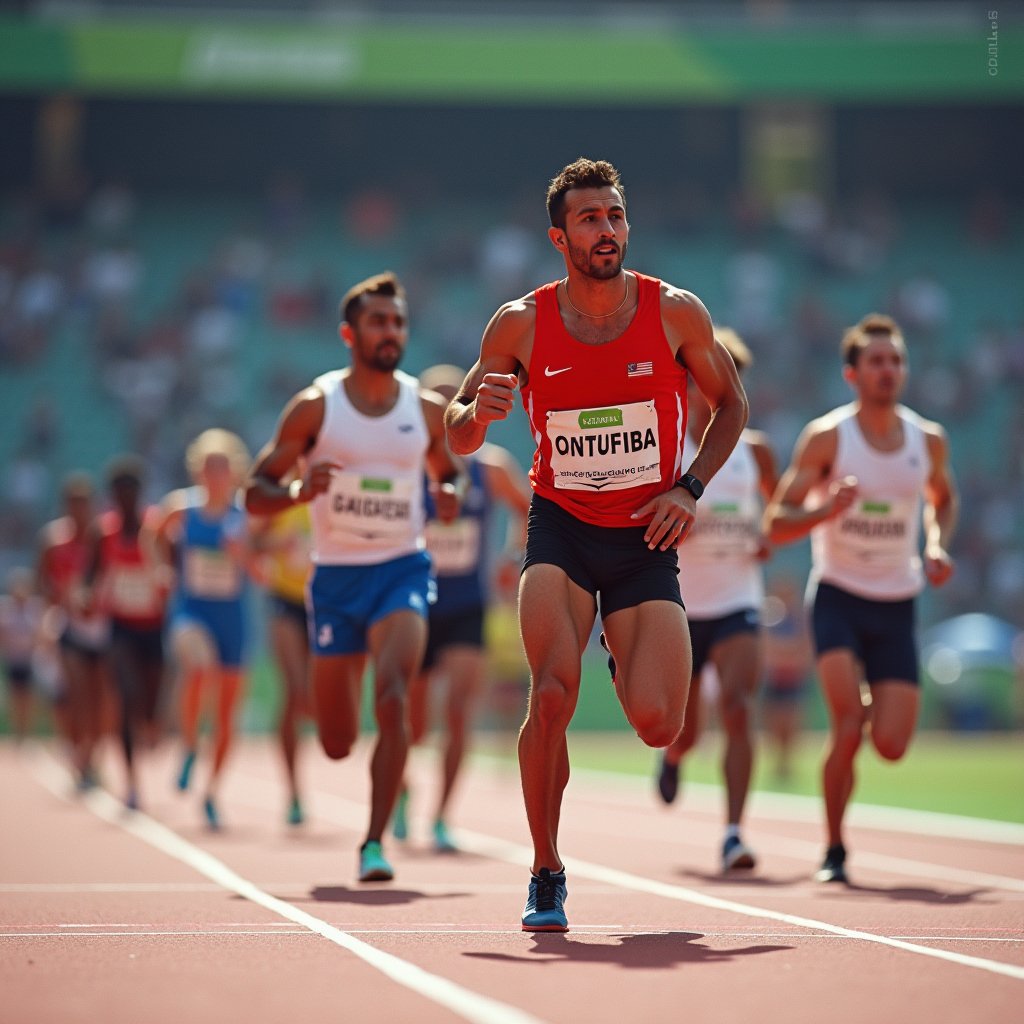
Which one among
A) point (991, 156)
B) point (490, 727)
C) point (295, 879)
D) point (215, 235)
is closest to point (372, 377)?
point (295, 879)

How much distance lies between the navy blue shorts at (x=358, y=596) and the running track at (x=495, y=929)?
112 centimetres

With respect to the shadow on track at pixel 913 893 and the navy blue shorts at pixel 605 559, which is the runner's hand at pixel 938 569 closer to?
the shadow on track at pixel 913 893

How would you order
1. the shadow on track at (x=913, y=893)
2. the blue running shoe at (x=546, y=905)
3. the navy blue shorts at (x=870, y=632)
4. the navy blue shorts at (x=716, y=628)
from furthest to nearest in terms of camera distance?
the navy blue shorts at (x=716, y=628), the navy blue shorts at (x=870, y=632), the shadow on track at (x=913, y=893), the blue running shoe at (x=546, y=905)

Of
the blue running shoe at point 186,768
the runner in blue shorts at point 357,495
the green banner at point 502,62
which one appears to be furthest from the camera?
the green banner at point 502,62

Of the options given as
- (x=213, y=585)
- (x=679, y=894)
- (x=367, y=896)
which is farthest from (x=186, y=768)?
(x=679, y=894)

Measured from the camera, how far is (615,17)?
1622 inches

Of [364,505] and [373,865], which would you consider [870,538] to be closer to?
[364,505]

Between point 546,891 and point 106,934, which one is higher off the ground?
point 546,891

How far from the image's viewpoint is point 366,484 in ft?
30.3

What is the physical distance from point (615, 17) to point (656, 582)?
35935mm

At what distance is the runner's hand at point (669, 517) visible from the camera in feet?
22.5

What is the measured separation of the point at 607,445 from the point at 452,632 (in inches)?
200

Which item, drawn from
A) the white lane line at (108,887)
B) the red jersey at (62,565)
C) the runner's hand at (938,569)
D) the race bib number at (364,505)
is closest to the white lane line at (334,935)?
the white lane line at (108,887)

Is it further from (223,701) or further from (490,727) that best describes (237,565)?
(490,727)
